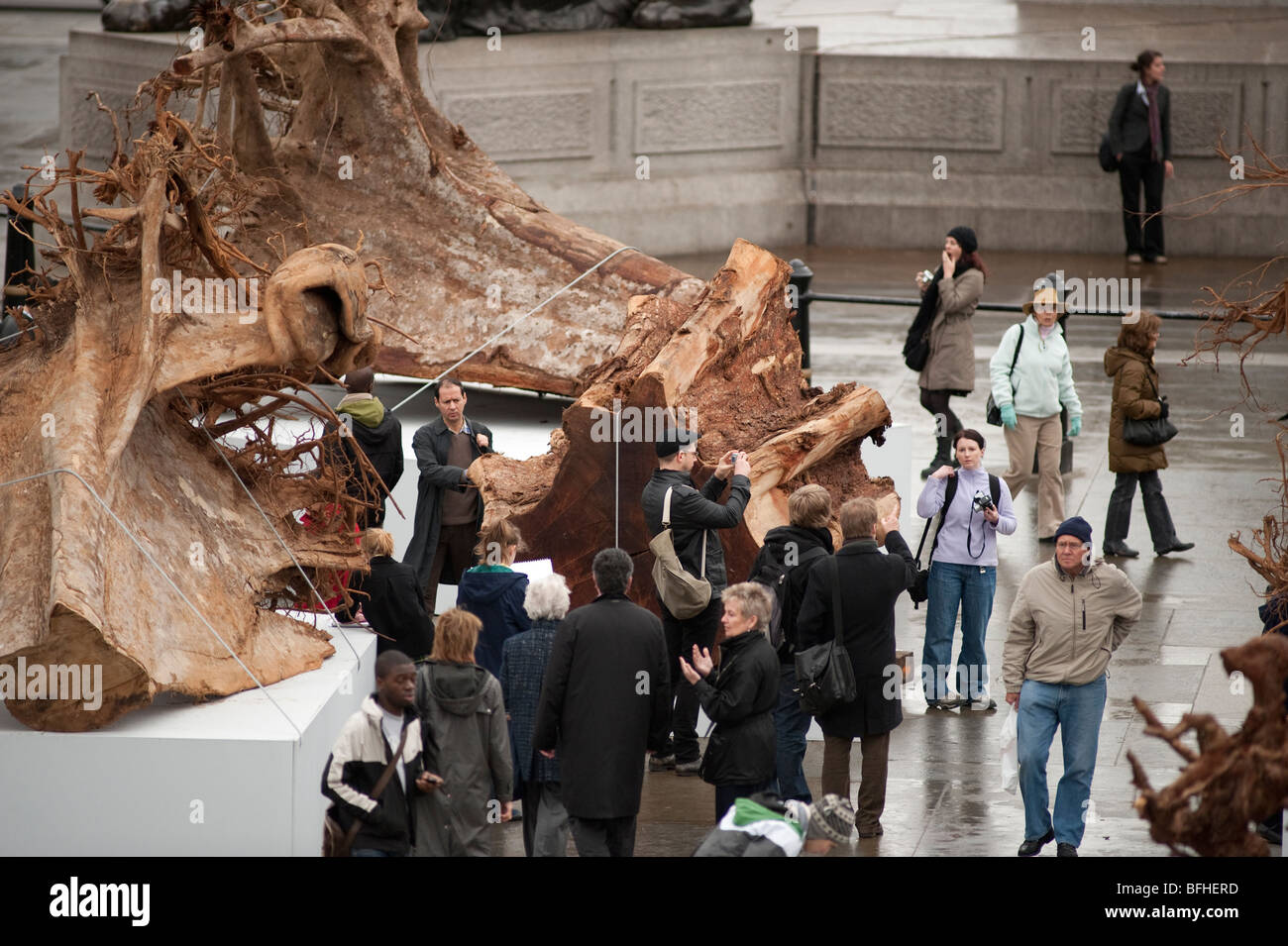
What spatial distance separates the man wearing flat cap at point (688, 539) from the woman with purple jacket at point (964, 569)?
3.76 ft

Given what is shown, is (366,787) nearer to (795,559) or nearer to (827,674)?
(827,674)

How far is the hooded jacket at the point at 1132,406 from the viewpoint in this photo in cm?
1049

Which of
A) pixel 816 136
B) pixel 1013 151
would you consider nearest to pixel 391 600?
pixel 816 136

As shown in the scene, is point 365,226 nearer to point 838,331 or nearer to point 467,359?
point 467,359

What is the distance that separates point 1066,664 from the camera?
686 cm

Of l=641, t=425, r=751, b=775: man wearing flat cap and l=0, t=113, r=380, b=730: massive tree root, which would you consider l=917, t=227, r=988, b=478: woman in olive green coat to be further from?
l=0, t=113, r=380, b=730: massive tree root

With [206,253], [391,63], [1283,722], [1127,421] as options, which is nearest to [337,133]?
[391,63]

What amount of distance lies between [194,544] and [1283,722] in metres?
4.23

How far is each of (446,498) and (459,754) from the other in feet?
10.3

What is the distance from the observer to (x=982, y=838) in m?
7.06

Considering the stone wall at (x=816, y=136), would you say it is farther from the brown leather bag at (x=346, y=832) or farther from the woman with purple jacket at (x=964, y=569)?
the brown leather bag at (x=346, y=832)

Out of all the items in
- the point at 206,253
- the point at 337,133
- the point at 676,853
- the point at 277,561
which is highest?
the point at 337,133

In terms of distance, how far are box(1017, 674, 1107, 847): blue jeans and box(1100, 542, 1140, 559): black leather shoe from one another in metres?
3.82

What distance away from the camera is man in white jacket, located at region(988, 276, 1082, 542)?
1073 centimetres
